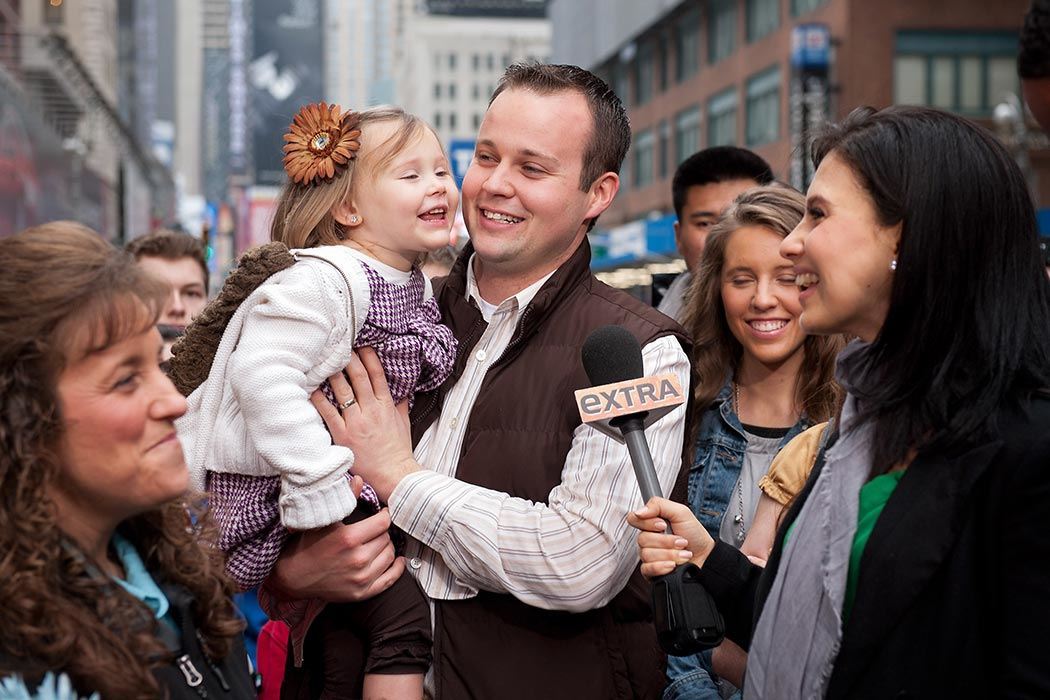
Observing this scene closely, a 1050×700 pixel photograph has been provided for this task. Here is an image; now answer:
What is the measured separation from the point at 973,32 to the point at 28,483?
160 ft

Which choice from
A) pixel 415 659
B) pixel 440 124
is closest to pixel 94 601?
pixel 415 659

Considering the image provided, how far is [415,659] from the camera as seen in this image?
405 centimetres

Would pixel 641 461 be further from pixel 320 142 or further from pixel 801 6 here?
pixel 801 6

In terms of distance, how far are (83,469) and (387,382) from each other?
1676 mm

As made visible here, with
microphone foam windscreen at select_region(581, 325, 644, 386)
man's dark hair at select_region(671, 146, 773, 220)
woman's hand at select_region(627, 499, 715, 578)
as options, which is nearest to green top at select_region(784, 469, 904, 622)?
woman's hand at select_region(627, 499, 715, 578)

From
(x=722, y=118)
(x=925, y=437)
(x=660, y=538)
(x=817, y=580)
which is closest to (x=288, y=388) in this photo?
(x=660, y=538)

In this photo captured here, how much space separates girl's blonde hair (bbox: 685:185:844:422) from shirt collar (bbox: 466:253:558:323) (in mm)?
928

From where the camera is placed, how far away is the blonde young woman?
4.87 metres

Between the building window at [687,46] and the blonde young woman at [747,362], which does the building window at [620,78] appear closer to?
the building window at [687,46]

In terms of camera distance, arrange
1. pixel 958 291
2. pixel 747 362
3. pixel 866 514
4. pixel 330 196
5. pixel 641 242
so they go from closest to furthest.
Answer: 1. pixel 958 291
2. pixel 866 514
3. pixel 330 196
4. pixel 747 362
5. pixel 641 242

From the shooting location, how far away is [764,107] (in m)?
52.5

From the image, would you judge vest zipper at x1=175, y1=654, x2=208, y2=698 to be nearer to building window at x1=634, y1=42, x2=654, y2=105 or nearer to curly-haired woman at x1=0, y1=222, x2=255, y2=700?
curly-haired woman at x1=0, y1=222, x2=255, y2=700

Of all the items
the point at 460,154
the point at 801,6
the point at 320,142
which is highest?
the point at 801,6

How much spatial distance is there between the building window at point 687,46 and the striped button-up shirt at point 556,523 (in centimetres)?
5803
